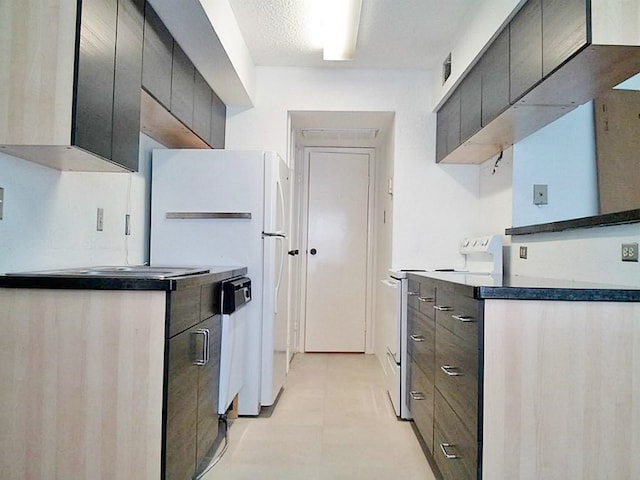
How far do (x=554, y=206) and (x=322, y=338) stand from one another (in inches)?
109

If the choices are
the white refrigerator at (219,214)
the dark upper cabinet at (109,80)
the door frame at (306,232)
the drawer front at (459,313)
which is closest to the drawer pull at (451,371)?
the drawer front at (459,313)

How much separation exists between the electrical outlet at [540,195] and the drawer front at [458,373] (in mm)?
1174

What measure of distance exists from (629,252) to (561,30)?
862 mm

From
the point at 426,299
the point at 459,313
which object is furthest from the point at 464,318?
the point at 426,299

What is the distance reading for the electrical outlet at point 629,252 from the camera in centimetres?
167

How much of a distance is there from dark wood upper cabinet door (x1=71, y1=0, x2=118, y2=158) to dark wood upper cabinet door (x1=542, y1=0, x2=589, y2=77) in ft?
5.45

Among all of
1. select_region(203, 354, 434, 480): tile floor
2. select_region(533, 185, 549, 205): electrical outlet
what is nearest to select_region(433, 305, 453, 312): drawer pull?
select_region(203, 354, 434, 480): tile floor

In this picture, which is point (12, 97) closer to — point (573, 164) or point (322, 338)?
→ point (573, 164)

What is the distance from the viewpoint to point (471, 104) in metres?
2.68

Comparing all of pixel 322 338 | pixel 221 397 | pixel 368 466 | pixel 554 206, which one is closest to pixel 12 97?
pixel 221 397

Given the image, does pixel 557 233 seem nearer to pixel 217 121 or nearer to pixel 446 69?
pixel 446 69

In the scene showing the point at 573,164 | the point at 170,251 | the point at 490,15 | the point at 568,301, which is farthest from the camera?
the point at 170,251

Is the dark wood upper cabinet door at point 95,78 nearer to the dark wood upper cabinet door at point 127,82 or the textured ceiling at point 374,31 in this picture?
the dark wood upper cabinet door at point 127,82

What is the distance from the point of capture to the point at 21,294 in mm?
1517
